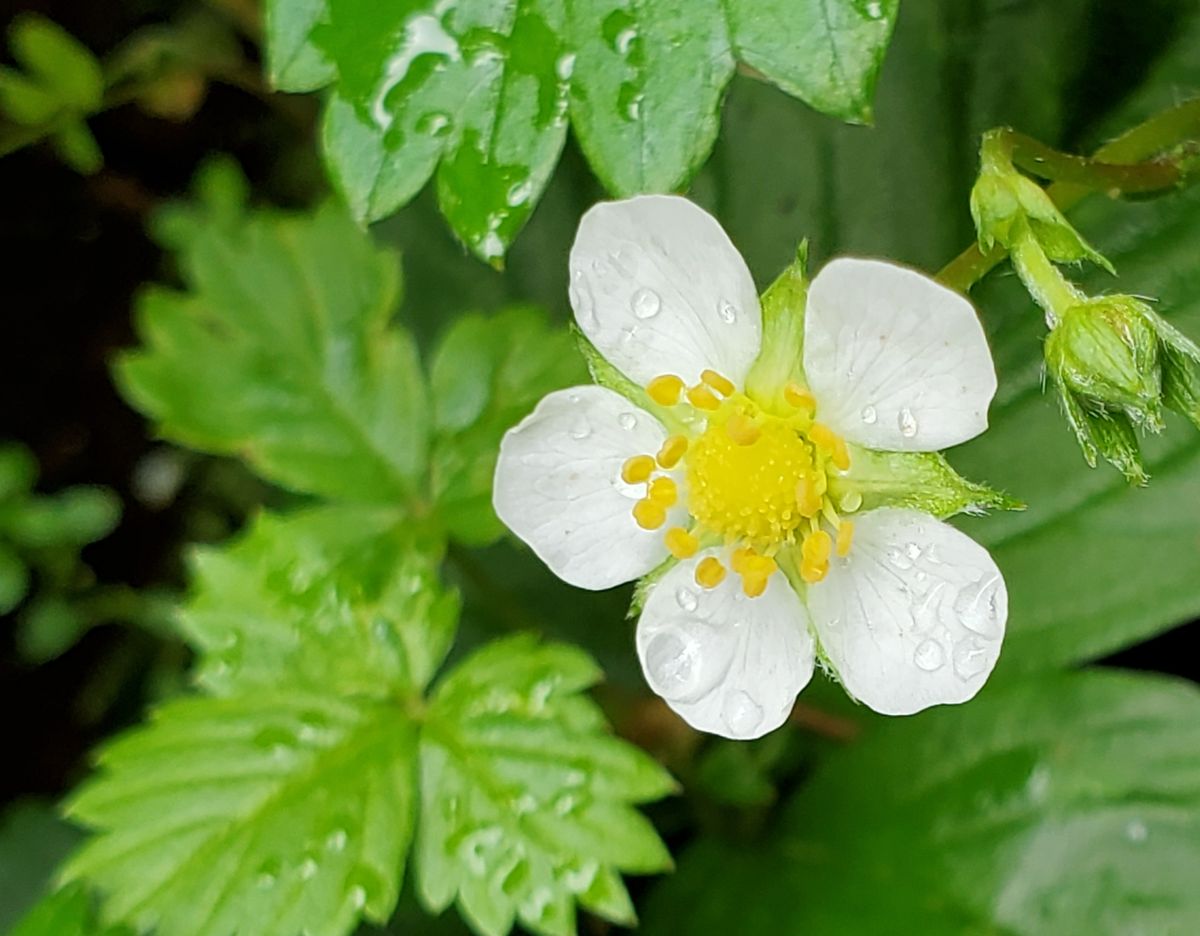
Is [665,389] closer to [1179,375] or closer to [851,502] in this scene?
→ [851,502]

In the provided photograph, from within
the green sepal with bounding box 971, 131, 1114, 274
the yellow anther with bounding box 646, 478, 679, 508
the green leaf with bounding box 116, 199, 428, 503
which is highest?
the green sepal with bounding box 971, 131, 1114, 274

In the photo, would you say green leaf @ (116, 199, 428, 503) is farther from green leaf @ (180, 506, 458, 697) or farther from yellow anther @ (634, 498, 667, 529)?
yellow anther @ (634, 498, 667, 529)

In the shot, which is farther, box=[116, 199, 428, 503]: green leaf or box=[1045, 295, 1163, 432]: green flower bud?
box=[116, 199, 428, 503]: green leaf

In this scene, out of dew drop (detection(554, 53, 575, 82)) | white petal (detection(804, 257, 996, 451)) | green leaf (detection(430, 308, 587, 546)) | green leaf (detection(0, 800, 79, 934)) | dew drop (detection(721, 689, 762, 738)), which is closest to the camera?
white petal (detection(804, 257, 996, 451))

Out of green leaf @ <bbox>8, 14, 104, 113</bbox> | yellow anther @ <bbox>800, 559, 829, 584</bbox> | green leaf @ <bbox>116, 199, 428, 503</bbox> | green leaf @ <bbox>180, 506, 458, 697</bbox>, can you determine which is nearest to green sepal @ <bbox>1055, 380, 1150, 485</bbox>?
yellow anther @ <bbox>800, 559, 829, 584</bbox>

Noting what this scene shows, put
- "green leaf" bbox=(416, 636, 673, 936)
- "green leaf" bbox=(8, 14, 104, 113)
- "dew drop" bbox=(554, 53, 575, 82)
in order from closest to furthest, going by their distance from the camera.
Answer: "dew drop" bbox=(554, 53, 575, 82) → "green leaf" bbox=(416, 636, 673, 936) → "green leaf" bbox=(8, 14, 104, 113)

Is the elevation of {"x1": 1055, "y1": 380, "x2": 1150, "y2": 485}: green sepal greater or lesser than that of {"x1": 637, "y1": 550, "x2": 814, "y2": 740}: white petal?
greater

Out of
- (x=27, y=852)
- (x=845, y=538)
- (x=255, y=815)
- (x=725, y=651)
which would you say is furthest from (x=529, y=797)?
(x=27, y=852)

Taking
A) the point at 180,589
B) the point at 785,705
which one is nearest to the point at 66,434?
the point at 180,589
